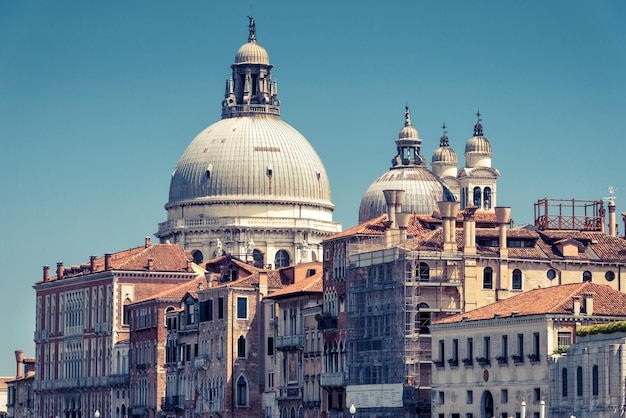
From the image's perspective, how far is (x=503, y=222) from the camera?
4518 inches

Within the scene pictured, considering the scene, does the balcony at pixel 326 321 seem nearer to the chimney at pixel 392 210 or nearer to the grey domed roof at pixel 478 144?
the chimney at pixel 392 210

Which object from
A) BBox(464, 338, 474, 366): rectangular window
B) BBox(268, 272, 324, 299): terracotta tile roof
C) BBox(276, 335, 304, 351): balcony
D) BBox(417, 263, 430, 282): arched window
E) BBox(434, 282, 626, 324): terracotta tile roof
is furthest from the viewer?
BBox(276, 335, 304, 351): balcony

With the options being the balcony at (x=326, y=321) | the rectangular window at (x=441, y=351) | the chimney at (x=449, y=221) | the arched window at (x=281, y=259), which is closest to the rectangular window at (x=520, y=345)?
the rectangular window at (x=441, y=351)

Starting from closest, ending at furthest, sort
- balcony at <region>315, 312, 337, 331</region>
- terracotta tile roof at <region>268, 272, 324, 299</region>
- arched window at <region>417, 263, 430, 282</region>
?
arched window at <region>417, 263, 430, 282</region> → balcony at <region>315, 312, 337, 331</region> → terracotta tile roof at <region>268, 272, 324, 299</region>

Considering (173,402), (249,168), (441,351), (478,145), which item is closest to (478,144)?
(478,145)

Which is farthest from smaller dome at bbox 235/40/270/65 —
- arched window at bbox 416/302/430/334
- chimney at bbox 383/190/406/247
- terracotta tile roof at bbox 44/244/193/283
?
arched window at bbox 416/302/430/334

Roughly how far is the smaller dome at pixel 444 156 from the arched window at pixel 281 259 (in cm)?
1919

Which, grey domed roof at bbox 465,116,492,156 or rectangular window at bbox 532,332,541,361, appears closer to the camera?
rectangular window at bbox 532,332,541,361

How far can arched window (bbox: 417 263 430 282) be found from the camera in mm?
113625

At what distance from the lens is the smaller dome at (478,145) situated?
7165 inches

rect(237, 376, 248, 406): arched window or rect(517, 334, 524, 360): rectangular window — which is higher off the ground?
rect(517, 334, 524, 360): rectangular window

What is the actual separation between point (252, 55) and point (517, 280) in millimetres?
75220

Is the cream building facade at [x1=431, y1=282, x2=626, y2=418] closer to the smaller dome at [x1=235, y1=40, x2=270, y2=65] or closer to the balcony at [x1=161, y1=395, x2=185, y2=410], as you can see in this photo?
the balcony at [x1=161, y1=395, x2=185, y2=410]

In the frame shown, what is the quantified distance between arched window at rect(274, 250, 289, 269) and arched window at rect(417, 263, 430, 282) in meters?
65.0
